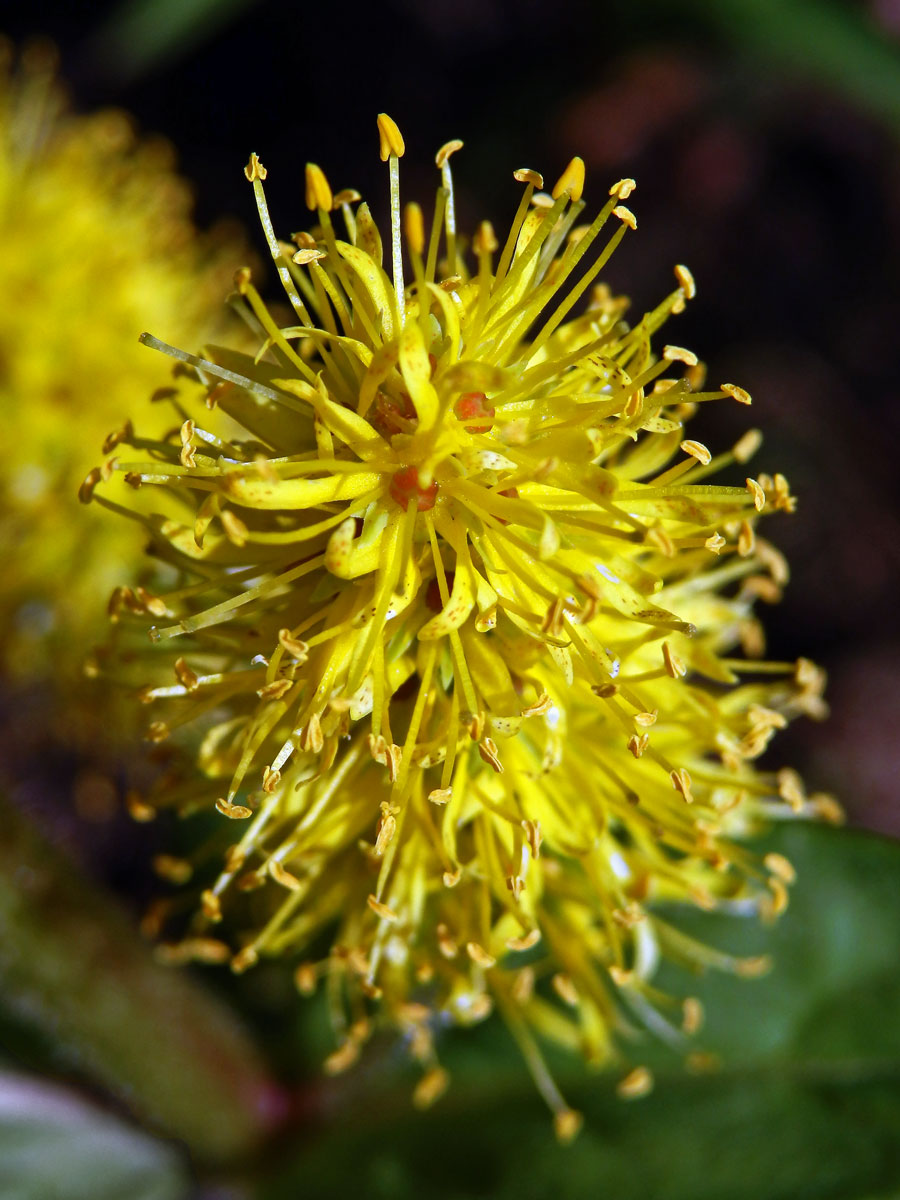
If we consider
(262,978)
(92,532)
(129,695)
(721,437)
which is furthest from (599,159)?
(129,695)

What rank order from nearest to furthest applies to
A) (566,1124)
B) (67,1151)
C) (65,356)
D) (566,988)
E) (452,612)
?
(452,612), (566,988), (566,1124), (67,1151), (65,356)

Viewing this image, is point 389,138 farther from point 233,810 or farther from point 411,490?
point 233,810

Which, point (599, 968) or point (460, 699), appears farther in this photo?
point (599, 968)

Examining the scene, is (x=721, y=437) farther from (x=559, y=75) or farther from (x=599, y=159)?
(x=559, y=75)

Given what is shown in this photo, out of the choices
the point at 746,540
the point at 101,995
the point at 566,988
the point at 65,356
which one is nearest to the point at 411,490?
the point at 746,540

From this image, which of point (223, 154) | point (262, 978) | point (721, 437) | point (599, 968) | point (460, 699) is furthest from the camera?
point (223, 154)

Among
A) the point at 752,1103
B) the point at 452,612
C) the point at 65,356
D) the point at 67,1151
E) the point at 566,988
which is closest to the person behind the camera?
the point at 452,612
